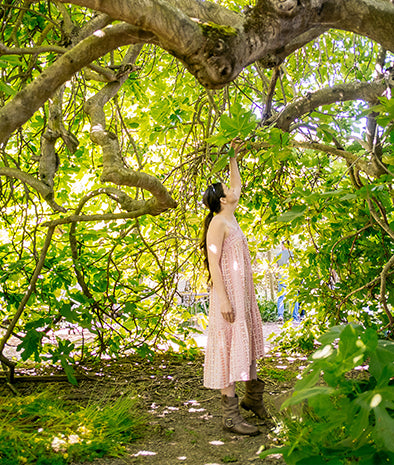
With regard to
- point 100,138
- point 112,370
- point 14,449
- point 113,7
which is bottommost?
point 14,449

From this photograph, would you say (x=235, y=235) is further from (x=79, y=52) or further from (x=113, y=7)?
(x=113, y=7)

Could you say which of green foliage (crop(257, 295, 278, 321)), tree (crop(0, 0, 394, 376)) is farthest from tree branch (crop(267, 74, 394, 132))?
green foliage (crop(257, 295, 278, 321))

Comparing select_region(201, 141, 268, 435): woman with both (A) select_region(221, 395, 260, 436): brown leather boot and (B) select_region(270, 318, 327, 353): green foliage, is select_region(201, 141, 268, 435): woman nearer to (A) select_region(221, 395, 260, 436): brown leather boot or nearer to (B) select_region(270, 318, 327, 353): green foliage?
(A) select_region(221, 395, 260, 436): brown leather boot

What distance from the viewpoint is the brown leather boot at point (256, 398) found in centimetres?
334

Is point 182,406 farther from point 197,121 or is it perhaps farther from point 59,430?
point 197,121

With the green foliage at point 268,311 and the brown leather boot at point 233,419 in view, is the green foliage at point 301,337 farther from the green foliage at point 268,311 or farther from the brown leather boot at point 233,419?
the green foliage at point 268,311

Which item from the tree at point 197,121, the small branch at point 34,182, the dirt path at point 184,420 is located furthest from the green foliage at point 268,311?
the small branch at point 34,182

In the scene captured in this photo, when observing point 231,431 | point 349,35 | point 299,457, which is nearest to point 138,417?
point 231,431

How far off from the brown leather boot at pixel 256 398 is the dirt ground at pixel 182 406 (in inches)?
2.9

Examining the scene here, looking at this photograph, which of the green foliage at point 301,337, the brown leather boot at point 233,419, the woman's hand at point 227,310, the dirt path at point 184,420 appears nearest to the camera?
the dirt path at point 184,420

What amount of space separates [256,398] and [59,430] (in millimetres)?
1402

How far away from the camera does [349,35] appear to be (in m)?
5.13

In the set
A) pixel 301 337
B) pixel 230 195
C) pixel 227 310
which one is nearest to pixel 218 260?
pixel 227 310

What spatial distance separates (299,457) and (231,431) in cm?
215
